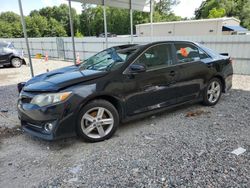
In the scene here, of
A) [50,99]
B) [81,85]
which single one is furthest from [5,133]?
[81,85]

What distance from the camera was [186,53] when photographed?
14.3 ft

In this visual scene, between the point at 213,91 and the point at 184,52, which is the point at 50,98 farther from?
the point at 213,91

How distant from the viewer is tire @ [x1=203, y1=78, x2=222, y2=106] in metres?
4.70

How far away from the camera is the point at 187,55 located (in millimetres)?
4363

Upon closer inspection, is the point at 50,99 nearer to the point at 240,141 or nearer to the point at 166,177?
the point at 166,177

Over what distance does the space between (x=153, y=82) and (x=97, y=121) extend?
1.19 m

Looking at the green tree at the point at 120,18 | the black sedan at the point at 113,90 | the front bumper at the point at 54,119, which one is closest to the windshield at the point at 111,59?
the black sedan at the point at 113,90

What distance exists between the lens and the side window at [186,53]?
4226 millimetres

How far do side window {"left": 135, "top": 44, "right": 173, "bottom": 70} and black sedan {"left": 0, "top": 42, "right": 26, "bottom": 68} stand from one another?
11.4 m

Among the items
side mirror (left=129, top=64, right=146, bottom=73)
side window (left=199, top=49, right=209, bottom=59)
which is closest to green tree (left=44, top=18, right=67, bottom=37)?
side window (left=199, top=49, right=209, bottom=59)

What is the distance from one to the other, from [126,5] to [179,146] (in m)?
9.08

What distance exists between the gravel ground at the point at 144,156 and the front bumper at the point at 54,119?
0.98 ft

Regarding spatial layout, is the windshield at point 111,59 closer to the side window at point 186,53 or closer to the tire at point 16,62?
the side window at point 186,53

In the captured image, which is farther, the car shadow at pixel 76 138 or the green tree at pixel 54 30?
the green tree at pixel 54 30
